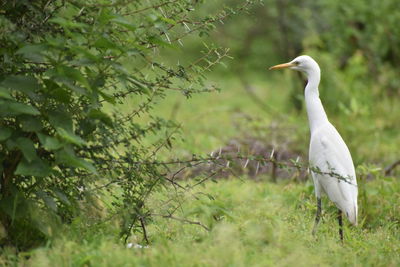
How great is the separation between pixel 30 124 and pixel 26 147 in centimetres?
12

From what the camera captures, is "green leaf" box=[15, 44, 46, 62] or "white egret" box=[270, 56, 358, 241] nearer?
"green leaf" box=[15, 44, 46, 62]

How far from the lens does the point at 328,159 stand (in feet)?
14.8

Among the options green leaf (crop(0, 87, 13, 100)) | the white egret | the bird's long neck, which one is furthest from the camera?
the bird's long neck

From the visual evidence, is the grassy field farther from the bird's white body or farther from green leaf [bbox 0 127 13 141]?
green leaf [bbox 0 127 13 141]

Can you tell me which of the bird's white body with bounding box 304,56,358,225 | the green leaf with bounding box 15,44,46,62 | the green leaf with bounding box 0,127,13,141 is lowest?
the bird's white body with bounding box 304,56,358,225

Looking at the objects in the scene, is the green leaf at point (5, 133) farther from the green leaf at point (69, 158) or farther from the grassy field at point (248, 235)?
the grassy field at point (248, 235)

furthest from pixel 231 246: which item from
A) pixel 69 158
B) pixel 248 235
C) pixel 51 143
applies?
pixel 51 143

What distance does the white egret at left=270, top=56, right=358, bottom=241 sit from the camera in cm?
444

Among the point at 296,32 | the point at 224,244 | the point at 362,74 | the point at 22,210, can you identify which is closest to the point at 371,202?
the point at 224,244

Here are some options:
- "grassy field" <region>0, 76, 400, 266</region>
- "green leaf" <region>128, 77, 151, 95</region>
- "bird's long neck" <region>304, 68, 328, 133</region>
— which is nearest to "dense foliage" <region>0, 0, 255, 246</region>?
"green leaf" <region>128, 77, 151, 95</region>

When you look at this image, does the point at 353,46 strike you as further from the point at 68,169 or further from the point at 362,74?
the point at 68,169

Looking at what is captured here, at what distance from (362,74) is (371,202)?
191 inches

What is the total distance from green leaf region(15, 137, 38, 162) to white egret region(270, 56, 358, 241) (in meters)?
1.97

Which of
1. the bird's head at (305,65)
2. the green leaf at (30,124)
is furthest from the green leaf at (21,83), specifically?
the bird's head at (305,65)
